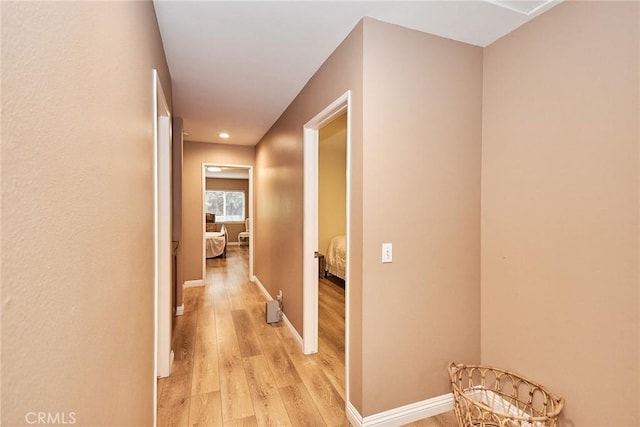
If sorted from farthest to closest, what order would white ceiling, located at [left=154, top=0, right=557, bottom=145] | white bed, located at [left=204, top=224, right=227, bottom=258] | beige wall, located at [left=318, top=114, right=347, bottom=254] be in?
white bed, located at [left=204, top=224, right=227, bottom=258] → beige wall, located at [left=318, top=114, right=347, bottom=254] → white ceiling, located at [left=154, top=0, right=557, bottom=145]

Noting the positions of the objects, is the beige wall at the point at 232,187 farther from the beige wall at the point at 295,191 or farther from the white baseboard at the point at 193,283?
the white baseboard at the point at 193,283

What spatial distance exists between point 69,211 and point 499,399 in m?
2.38

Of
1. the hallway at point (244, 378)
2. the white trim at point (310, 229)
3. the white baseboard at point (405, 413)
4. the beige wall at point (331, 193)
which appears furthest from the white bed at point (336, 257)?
the white baseboard at point (405, 413)

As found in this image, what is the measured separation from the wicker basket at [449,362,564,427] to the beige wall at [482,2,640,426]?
0.26 ft

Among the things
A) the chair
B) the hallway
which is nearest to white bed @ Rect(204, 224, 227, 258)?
the chair

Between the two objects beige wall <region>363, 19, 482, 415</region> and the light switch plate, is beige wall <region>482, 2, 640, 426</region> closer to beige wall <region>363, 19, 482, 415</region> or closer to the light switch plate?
beige wall <region>363, 19, 482, 415</region>

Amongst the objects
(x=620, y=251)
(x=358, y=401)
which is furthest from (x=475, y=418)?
(x=620, y=251)

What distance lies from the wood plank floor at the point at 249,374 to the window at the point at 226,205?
7.02m

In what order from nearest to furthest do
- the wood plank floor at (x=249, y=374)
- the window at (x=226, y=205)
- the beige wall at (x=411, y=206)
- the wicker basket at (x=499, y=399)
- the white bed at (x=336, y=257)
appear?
1. the wicker basket at (x=499, y=399)
2. the beige wall at (x=411, y=206)
3. the wood plank floor at (x=249, y=374)
4. the white bed at (x=336, y=257)
5. the window at (x=226, y=205)

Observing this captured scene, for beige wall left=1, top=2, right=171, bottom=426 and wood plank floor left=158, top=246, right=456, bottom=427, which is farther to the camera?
wood plank floor left=158, top=246, right=456, bottom=427

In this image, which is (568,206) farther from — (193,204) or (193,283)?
(193,283)

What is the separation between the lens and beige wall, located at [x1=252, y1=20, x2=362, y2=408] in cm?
172

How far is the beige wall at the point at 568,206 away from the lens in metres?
1.29

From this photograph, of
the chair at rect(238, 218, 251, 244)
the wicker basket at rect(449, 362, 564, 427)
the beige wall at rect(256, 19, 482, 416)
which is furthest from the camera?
the chair at rect(238, 218, 251, 244)
